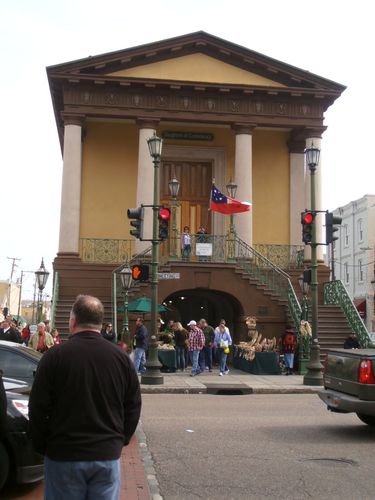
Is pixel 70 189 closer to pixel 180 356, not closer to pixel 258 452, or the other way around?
pixel 180 356

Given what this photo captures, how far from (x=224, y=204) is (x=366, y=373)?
14.7 m

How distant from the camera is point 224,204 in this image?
22984 millimetres

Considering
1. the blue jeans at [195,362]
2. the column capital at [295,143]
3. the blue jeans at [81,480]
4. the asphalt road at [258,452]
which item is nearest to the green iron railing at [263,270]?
the blue jeans at [195,362]

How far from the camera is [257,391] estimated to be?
15.5m

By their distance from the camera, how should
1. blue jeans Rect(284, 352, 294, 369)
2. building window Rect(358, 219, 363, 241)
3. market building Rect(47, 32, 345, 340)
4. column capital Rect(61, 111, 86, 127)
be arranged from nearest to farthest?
blue jeans Rect(284, 352, 294, 369)
market building Rect(47, 32, 345, 340)
column capital Rect(61, 111, 86, 127)
building window Rect(358, 219, 363, 241)

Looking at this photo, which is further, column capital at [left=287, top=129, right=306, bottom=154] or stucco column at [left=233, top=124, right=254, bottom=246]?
column capital at [left=287, top=129, right=306, bottom=154]

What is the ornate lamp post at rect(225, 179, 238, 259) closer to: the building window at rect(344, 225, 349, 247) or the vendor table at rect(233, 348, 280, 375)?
the vendor table at rect(233, 348, 280, 375)

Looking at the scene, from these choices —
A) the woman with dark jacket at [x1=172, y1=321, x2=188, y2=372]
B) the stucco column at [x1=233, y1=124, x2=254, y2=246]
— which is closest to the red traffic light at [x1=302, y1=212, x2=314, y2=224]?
the woman with dark jacket at [x1=172, y1=321, x2=188, y2=372]

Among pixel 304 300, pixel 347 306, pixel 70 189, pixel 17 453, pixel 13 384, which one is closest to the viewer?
pixel 17 453

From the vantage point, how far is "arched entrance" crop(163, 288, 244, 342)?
80.5 feet

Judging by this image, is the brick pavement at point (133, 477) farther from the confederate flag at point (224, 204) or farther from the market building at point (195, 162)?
the confederate flag at point (224, 204)

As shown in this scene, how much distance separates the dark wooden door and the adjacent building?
30416 mm

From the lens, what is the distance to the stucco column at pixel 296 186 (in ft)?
89.9

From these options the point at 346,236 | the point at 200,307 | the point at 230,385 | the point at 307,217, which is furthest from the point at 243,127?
the point at 346,236
